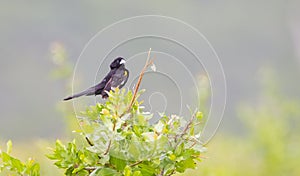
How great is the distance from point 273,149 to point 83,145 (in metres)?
4.37

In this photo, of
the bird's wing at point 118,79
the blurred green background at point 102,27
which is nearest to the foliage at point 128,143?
the bird's wing at point 118,79

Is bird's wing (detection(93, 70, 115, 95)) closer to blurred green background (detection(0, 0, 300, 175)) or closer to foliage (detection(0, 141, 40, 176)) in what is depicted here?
foliage (detection(0, 141, 40, 176))

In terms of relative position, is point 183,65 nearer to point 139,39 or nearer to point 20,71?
point 139,39

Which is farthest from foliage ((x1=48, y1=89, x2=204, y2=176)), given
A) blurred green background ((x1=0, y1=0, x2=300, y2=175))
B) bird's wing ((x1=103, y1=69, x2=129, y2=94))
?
blurred green background ((x1=0, y1=0, x2=300, y2=175))

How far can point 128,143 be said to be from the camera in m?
1.64

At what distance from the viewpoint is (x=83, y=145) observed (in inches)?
67.4

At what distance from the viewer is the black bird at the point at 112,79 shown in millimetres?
1680

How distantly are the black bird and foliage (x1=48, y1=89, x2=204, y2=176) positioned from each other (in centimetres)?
4

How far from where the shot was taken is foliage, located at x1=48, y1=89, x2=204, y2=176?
160 cm

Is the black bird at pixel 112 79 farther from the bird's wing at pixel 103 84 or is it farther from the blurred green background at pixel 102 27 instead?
the blurred green background at pixel 102 27

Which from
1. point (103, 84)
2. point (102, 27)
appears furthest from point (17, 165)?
point (102, 27)

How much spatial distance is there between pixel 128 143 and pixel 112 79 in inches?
6.6

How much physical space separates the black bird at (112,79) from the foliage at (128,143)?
37 millimetres

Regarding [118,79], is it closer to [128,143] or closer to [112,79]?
[112,79]
